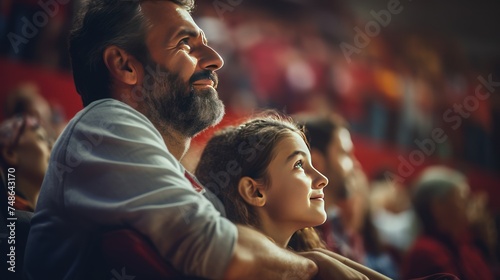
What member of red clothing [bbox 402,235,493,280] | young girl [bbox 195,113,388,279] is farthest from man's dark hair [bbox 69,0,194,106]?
red clothing [bbox 402,235,493,280]

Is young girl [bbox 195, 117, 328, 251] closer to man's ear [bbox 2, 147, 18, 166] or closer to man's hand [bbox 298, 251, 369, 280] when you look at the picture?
man's hand [bbox 298, 251, 369, 280]

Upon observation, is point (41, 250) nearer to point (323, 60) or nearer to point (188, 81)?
point (188, 81)

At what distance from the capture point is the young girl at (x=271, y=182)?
1039 mm

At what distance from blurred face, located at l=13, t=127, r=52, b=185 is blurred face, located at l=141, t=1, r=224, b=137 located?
402mm

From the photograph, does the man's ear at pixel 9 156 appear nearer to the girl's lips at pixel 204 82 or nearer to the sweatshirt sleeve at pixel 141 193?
the sweatshirt sleeve at pixel 141 193

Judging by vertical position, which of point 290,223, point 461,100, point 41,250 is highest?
point 290,223

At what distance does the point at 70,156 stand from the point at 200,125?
0.76ft

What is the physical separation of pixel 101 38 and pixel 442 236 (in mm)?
1206

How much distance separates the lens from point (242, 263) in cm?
89

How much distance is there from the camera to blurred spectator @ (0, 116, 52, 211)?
1.31 meters

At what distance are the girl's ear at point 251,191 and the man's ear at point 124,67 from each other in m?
0.26

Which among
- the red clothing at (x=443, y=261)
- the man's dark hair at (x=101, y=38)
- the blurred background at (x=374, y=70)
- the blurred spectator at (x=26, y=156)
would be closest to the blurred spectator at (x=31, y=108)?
the blurred background at (x=374, y=70)

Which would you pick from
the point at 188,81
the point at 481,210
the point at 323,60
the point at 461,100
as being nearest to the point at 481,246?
the point at 481,210

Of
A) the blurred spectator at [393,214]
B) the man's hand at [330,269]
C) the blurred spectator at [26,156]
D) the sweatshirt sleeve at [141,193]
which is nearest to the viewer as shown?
the sweatshirt sleeve at [141,193]
